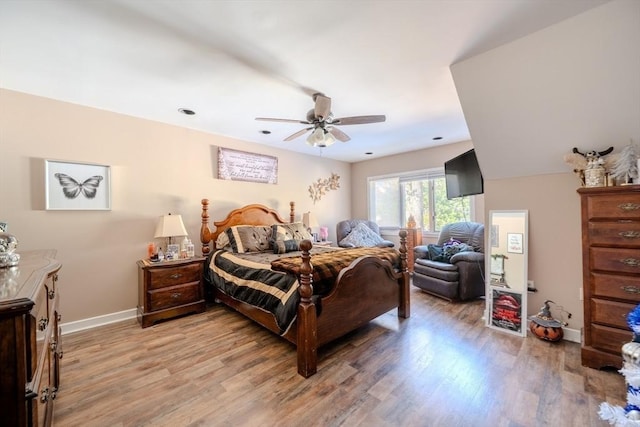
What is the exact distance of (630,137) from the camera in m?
2.07

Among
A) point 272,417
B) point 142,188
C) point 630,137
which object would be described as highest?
point 630,137

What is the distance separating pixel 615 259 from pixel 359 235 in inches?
134

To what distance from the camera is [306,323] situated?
1.98m

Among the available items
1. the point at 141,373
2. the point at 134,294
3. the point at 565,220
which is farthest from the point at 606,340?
the point at 134,294

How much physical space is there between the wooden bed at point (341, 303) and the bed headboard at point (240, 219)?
0.77 metres

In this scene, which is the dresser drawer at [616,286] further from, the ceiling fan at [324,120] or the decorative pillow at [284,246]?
the decorative pillow at [284,246]

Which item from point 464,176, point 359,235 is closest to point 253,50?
point 464,176

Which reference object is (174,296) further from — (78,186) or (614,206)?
(614,206)

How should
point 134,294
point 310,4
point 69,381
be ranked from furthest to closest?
point 134,294
point 69,381
point 310,4

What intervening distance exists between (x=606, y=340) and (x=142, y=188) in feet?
15.6

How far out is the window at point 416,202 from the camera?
4668 millimetres

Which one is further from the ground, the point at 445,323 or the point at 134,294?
the point at 134,294

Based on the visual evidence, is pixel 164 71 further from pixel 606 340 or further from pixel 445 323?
pixel 606 340

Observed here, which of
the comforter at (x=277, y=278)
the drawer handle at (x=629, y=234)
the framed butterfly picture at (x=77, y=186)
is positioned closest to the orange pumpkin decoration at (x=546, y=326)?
the drawer handle at (x=629, y=234)
